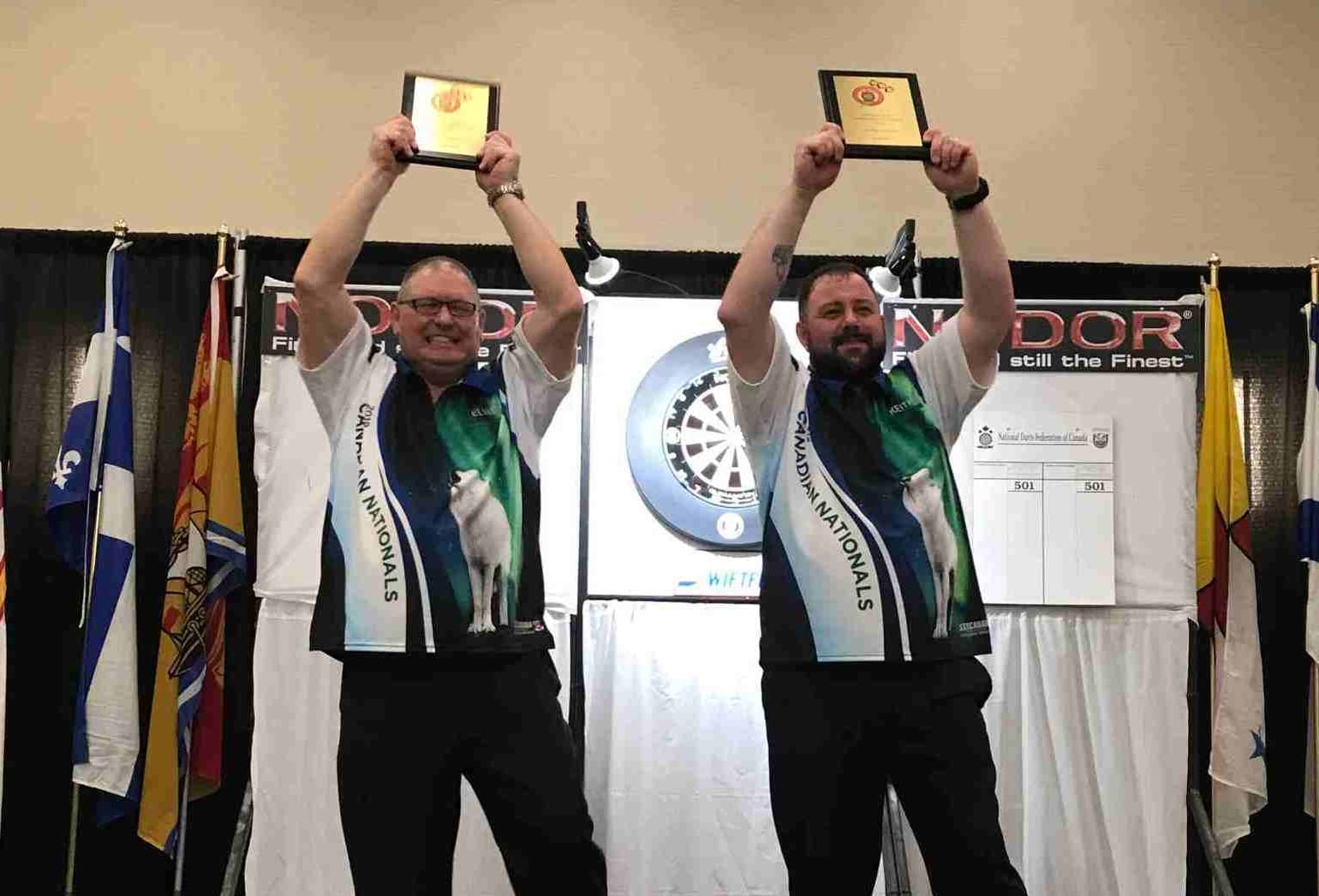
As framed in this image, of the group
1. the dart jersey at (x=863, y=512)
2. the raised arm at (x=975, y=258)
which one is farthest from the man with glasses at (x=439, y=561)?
the raised arm at (x=975, y=258)

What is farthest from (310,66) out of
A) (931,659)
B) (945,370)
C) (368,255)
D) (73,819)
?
(931,659)

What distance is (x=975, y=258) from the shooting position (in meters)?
2.41

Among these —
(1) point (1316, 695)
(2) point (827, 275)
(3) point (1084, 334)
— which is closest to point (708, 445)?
(3) point (1084, 334)

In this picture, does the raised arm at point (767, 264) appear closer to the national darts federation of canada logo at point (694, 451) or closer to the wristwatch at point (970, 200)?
the wristwatch at point (970, 200)

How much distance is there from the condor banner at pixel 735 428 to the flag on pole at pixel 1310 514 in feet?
1.50

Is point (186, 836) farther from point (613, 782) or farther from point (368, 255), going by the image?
point (368, 255)

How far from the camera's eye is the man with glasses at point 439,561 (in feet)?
7.32

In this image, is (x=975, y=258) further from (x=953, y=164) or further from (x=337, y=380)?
(x=337, y=380)

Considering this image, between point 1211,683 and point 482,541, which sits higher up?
point 482,541

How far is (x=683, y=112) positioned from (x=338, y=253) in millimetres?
2302

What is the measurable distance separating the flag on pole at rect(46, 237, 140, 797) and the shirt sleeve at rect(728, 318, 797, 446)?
2115mm

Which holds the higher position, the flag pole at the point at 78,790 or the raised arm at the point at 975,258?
the raised arm at the point at 975,258

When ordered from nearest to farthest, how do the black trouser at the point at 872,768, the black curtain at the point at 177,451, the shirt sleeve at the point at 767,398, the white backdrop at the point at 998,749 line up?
the black trouser at the point at 872,768, the shirt sleeve at the point at 767,398, the white backdrop at the point at 998,749, the black curtain at the point at 177,451

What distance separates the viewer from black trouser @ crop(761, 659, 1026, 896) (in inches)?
84.7
